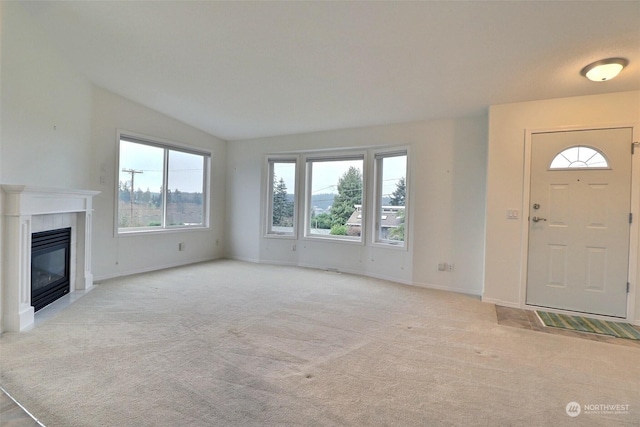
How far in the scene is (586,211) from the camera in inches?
133

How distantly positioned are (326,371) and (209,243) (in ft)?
15.0

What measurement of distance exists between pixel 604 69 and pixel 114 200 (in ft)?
19.0

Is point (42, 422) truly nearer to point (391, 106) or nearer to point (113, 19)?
point (113, 19)

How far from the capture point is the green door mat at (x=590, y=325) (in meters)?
2.92

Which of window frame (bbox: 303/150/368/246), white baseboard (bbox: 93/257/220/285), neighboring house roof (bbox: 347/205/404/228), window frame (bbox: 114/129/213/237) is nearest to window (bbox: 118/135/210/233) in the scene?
window frame (bbox: 114/129/213/237)

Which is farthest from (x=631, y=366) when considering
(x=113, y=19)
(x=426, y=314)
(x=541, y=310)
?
(x=113, y=19)

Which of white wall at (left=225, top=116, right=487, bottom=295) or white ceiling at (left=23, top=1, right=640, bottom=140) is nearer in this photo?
white ceiling at (left=23, top=1, right=640, bottom=140)

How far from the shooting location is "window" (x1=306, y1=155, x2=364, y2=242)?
17.3 feet

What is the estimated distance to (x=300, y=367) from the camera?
214 centimetres

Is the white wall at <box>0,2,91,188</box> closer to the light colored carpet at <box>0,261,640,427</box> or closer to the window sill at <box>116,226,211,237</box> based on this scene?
the window sill at <box>116,226,211,237</box>

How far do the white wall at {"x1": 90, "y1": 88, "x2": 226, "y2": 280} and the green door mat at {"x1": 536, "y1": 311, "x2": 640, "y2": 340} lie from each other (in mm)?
5311

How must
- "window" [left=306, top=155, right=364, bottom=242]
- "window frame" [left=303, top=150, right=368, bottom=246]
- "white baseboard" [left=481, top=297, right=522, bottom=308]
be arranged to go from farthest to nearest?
"window" [left=306, top=155, right=364, bottom=242] → "window frame" [left=303, top=150, right=368, bottom=246] → "white baseboard" [left=481, top=297, right=522, bottom=308]

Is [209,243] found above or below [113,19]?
below

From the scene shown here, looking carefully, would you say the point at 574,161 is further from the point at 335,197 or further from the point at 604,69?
the point at 335,197
